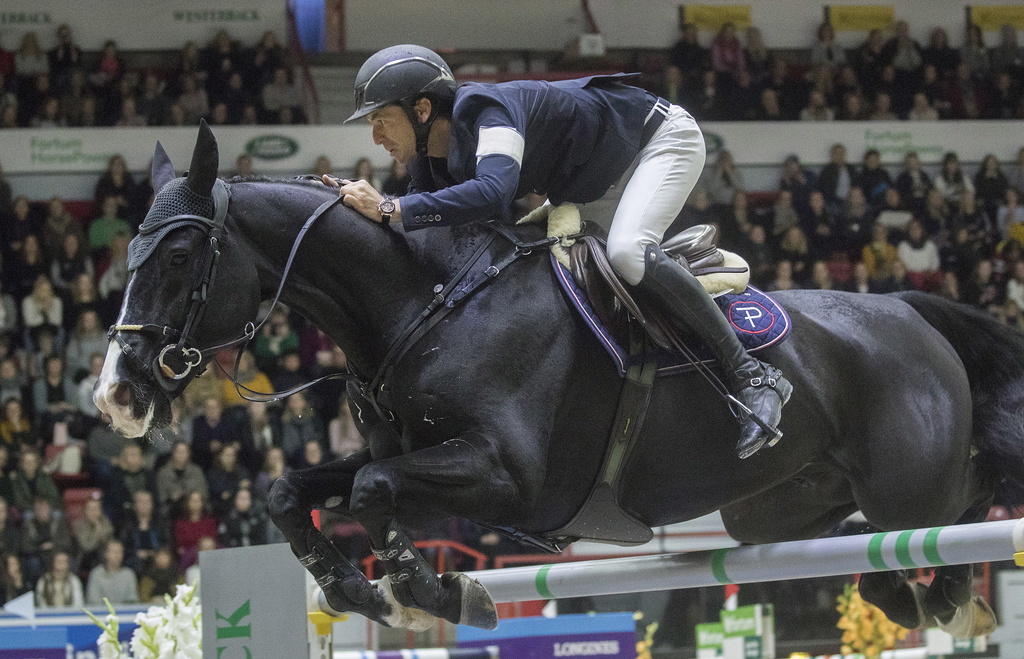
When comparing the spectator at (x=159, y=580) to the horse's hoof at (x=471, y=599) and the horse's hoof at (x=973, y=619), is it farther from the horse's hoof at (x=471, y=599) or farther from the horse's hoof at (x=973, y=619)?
the horse's hoof at (x=973, y=619)

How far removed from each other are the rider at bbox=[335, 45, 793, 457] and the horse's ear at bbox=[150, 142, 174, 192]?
1.66 feet

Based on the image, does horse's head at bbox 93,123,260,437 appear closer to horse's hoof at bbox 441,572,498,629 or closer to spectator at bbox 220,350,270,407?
horse's hoof at bbox 441,572,498,629

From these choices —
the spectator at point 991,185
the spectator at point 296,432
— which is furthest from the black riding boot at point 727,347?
the spectator at point 991,185

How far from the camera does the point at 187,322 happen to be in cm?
352

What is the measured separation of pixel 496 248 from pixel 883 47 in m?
13.0

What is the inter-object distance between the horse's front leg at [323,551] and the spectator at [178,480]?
19.5ft

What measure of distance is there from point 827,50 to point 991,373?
1168 cm

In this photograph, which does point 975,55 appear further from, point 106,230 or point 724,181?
point 106,230

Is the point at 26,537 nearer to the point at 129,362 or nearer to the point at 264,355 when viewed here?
the point at 264,355

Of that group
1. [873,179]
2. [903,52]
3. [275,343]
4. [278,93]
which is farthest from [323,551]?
[903,52]

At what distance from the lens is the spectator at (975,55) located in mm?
15539

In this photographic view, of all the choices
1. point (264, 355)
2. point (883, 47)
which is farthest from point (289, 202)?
point (883, 47)

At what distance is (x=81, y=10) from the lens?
14539 millimetres

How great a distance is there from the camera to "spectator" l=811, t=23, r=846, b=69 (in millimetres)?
15422
